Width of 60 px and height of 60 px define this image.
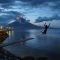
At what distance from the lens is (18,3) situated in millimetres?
6746

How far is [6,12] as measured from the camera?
6801mm

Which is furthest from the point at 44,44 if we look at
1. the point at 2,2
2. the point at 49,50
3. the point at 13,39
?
the point at 2,2

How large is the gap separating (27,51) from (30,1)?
2.83ft

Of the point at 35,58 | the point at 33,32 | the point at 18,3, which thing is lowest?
the point at 35,58

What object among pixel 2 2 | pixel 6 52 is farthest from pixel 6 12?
pixel 6 52

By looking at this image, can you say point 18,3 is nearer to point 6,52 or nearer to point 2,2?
point 2,2

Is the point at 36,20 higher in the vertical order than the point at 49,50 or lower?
higher

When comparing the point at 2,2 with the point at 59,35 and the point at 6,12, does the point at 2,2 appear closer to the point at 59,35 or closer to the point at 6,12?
the point at 6,12

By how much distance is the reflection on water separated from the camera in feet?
21.8

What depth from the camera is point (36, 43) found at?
6.69 metres

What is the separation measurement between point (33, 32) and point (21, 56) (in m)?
0.46

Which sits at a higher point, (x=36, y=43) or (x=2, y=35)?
(x=2, y=35)

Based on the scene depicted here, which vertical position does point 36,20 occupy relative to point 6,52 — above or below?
above

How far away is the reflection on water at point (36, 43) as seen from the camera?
21.8 ft
